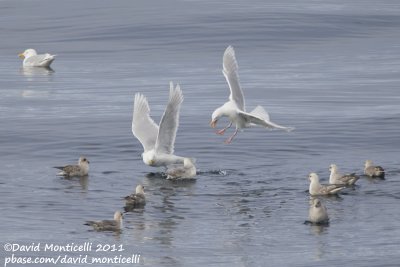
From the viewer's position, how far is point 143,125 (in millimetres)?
27656

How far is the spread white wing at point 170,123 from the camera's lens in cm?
2562

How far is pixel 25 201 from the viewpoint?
24.2 m

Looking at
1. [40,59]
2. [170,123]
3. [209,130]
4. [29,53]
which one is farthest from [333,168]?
[29,53]

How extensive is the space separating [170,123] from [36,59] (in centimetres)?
2027

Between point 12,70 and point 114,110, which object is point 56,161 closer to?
point 114,110

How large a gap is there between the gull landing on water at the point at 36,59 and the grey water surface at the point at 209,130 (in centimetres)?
33

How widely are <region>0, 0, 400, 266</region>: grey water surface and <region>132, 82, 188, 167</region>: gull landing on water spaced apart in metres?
0.49

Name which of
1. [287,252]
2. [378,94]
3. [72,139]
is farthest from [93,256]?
[378,94]

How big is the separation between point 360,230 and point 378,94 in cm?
1633

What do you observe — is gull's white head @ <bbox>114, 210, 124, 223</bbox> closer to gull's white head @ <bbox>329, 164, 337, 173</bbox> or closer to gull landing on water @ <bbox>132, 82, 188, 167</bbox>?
gull landing on water @ <bbox>132, 82, 188, 167</bbox>

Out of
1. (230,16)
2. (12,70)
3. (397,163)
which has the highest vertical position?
(230,16)

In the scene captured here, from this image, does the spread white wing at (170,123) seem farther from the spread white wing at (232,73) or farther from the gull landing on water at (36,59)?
the gull landing on water at (36,59)

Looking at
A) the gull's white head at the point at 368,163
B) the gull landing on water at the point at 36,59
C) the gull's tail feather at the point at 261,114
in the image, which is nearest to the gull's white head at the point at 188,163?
the gull's tail feather at the point at 261,114

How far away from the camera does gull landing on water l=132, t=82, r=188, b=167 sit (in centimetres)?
2572
